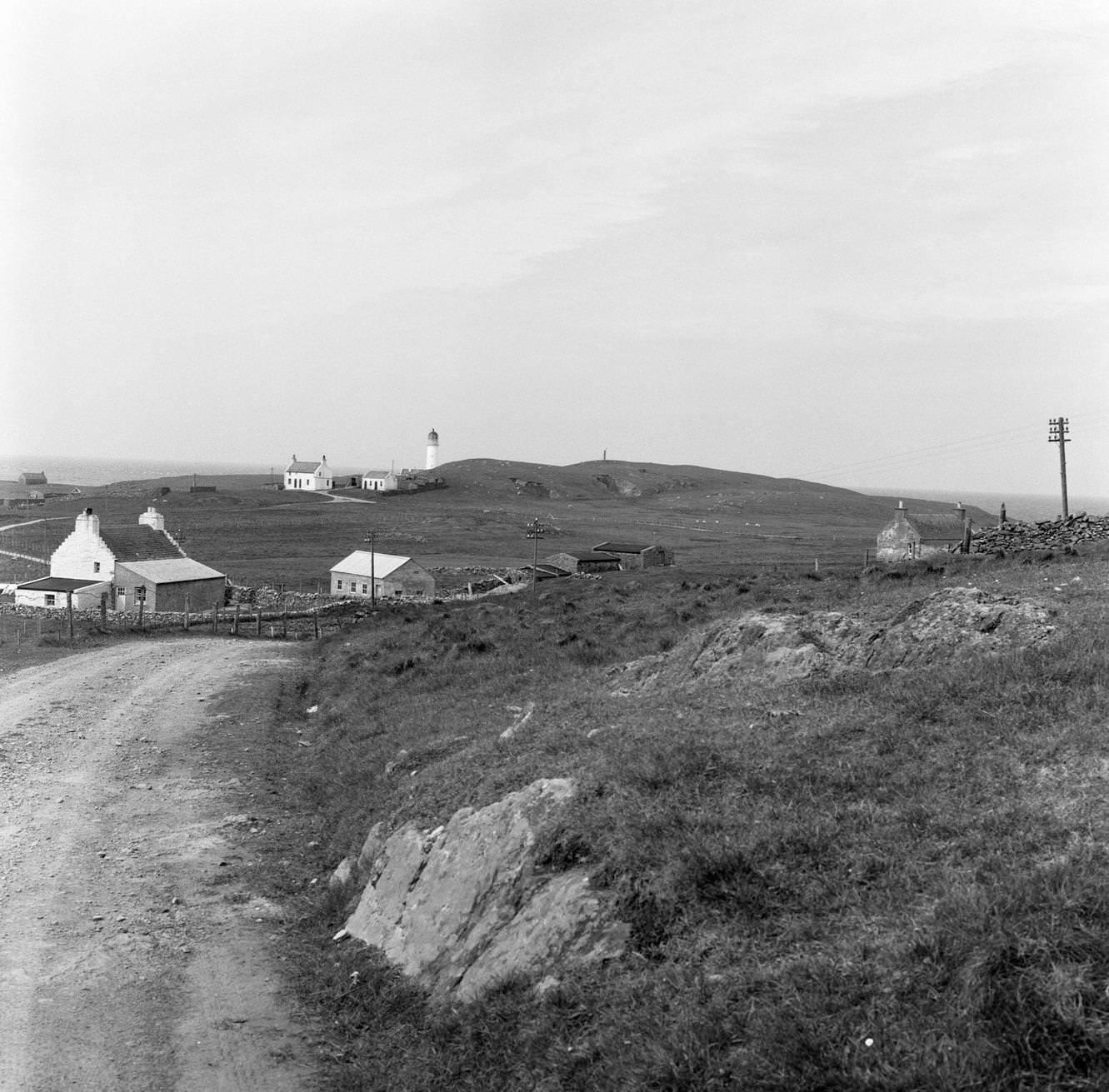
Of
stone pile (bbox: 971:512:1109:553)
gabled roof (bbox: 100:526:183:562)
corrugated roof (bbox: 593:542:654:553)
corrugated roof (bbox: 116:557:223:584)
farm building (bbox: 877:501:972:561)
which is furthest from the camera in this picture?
corrugated roof (bbox: 593:542:654:553)

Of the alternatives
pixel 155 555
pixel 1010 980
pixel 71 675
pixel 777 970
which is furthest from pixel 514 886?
pixel 155 555

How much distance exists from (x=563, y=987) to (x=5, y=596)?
76411 mm

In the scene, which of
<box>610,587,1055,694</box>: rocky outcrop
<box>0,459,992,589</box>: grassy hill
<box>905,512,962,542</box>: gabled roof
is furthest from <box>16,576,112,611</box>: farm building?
<box>905,512,962,542</box>: gabled roof

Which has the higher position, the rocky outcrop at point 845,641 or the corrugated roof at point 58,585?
the rocky outcrop at point 845,641

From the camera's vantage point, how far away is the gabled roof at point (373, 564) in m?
74.0

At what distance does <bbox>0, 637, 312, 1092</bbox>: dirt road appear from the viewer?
8.82 meters

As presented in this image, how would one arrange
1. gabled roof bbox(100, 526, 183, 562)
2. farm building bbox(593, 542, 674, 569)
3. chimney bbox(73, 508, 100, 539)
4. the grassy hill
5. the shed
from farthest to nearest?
1. the grassy hill
2. farm building bbox(593, 542, 674, 569)
3. chimney bbox(73, 508, 100, 539)
4. gabled roof bbox(100, 526, 183, 562)
5. the shed

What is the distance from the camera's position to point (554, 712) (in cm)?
1594

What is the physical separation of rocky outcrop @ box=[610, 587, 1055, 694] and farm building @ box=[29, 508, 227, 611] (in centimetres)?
5189

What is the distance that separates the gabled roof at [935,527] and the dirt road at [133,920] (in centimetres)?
6571

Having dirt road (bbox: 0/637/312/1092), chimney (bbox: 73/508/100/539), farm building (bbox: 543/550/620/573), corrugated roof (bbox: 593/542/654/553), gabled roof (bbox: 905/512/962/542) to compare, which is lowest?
dirt road (bbox: 0/637/312/1092)

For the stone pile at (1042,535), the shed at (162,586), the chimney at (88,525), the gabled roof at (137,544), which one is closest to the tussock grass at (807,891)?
the stone pile at (1042,535)

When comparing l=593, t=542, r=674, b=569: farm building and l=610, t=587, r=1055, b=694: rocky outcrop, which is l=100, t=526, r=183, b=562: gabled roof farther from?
l=610, t=587, r=1055, b=694: rocky outcrop

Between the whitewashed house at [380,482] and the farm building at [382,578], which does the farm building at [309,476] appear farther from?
the farm building at [382,578]
